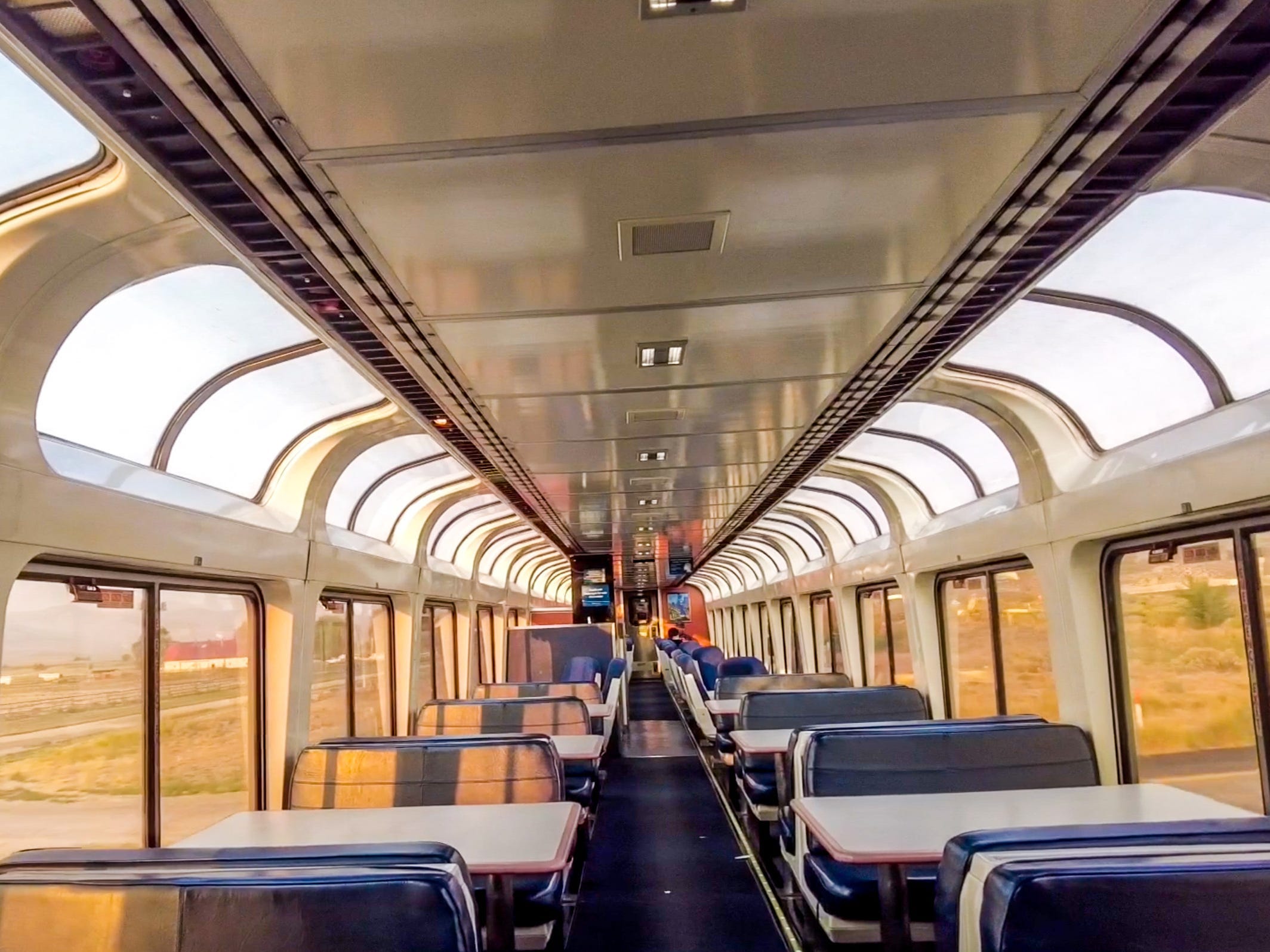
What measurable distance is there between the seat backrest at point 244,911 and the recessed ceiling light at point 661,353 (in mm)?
1932

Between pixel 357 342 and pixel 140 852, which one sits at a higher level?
pixel 357 342

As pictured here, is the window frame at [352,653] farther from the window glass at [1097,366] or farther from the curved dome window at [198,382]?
the window glass at [1097,366]

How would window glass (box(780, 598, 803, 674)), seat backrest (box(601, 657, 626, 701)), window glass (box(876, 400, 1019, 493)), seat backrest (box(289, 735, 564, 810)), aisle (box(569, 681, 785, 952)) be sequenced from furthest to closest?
window glass (box(780, 598, 803, 674))
seat backrest (box(601, 657, 626, 701))
window glass (box(876, 400, 1019, 493))
aisle (box(569, 681, 785, 952))
seat backrest (box(289, 735, 564, 810))

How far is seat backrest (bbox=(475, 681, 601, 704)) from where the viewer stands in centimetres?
973

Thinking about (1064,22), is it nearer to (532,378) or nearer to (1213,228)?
(1213,228)

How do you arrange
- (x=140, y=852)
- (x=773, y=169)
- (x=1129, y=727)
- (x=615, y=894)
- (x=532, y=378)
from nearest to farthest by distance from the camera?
(x=773, y=169) < (x=140, y=852) < (x=532, y=378) < (x=1129, y=727) < (x=615, y=894)

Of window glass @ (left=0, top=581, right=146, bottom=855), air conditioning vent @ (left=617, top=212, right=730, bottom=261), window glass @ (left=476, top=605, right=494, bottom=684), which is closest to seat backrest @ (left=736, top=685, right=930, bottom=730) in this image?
window glass @ (left=0, top=581, right=146, bottom=855)

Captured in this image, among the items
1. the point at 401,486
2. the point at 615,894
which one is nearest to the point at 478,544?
the point at 401,486

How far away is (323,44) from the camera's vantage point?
5.38 ft

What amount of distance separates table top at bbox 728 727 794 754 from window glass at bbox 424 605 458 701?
4.68m

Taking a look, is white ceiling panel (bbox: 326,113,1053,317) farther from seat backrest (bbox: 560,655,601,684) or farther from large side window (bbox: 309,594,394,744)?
seat backrest (bbox: 560,655,601,684)

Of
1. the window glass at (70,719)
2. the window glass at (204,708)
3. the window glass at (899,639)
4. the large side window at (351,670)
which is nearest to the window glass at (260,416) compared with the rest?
the window glass at (204,708)

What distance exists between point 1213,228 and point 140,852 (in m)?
4.02

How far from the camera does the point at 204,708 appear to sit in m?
5.13
